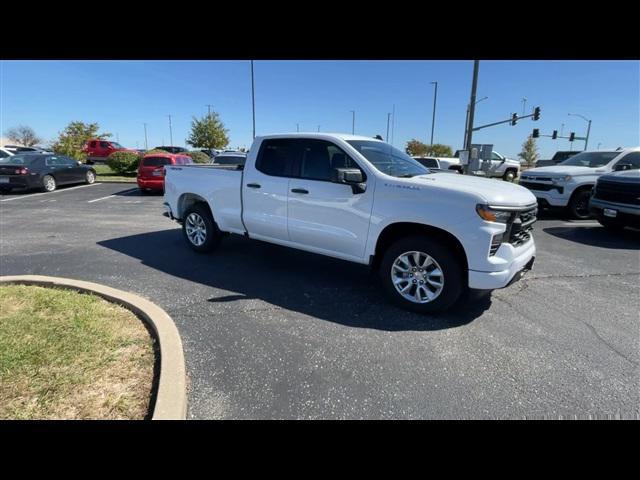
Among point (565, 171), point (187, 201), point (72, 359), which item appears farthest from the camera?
point (565, 171)

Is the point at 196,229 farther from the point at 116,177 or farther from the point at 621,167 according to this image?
the point at 116,177

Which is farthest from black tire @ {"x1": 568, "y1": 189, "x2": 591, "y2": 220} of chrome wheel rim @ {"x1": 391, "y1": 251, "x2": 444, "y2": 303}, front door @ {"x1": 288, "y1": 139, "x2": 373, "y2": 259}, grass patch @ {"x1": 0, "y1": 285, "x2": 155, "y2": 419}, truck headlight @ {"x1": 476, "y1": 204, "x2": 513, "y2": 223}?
grass patch @ {"x1": 0, "y1": 285, "x2": 155, "y2": 419}

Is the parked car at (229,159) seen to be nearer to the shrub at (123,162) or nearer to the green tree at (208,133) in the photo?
the shrub at (123,162)

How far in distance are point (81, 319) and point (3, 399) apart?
1065 mm

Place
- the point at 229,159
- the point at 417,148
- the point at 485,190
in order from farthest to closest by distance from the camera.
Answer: the point at 417,148 < the point at 229,159 < the point at 485,190

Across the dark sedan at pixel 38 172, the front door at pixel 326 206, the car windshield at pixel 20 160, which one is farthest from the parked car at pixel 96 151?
the front door at pixel 326 206

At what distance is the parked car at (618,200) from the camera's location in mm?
6895

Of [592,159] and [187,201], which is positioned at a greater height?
[592,159]

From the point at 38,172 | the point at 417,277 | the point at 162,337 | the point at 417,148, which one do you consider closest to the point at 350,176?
Result: the point at 417,277

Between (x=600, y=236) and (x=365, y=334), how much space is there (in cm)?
714

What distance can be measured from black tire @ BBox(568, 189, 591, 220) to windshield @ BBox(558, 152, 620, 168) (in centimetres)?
131

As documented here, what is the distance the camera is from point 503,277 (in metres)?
3.36

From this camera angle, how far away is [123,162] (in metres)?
19.0
